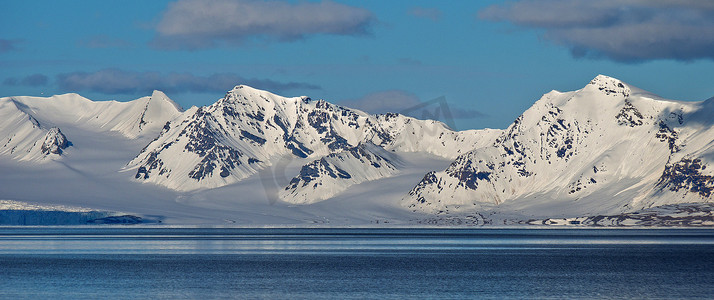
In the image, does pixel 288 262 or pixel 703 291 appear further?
pixel 288 262

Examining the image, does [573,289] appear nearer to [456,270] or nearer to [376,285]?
[376,285]

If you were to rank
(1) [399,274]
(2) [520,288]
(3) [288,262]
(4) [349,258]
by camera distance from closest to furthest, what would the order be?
(2) [520,288] < (1) [399,274] < (3) [288,262] < (4) [349,258]

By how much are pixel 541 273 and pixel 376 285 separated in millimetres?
30509

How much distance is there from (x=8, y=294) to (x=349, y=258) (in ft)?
272

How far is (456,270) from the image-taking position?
150375 mm

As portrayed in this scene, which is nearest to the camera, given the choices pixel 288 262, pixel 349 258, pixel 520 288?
pixel 520 288

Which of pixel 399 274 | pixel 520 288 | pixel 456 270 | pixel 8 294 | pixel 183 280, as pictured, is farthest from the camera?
pixel 456 270

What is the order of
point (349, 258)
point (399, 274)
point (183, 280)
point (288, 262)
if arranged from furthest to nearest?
point (349, 258)
point (288, 262)
point (399, 274)
point (183, 280)

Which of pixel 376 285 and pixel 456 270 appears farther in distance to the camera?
pixel 456 270

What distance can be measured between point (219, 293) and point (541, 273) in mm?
50965

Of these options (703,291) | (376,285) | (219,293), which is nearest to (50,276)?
(219,293)

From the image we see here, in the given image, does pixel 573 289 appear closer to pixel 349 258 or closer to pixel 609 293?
pixel 609 293

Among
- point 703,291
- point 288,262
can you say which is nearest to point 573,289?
point 703,291

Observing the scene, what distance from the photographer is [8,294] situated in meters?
112
